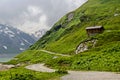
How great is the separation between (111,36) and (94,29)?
85.3ft

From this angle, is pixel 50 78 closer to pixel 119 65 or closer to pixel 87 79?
pixel 87 79

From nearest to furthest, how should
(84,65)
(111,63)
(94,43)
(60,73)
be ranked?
(60,73), (111,63), (84,65), (94,43)

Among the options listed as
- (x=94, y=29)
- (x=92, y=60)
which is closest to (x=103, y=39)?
(x=94, y=29)

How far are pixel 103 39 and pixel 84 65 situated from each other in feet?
157

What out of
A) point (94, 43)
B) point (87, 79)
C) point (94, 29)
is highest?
point (94, 29)

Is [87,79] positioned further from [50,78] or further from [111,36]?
[111,36]

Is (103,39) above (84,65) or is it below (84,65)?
above

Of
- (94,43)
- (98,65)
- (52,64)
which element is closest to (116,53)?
(98,65)

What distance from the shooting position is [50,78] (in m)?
46.7

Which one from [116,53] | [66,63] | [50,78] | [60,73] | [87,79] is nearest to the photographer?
[87,79]

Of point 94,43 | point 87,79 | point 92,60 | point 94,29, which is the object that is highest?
point 94,29

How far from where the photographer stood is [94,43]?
10994cm

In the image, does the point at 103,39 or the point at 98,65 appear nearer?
the point at 98,65

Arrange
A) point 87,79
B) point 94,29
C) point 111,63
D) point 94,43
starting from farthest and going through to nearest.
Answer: point 94,29, point 94,43, point 111,63, point 87,79
